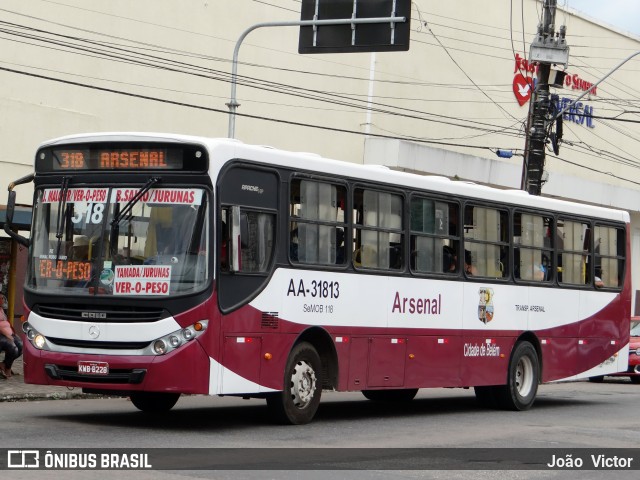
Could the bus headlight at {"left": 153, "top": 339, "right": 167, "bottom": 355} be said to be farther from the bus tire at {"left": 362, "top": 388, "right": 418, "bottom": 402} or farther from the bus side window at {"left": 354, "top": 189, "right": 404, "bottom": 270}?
the bus tire at {"left": 362, "top": 388, "right": 418, "bottom": 402}

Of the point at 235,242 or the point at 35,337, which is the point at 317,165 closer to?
the point at 235,242

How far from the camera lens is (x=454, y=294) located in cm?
1736

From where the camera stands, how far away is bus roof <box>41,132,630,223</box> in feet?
44.0

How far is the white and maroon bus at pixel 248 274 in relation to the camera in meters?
13.1

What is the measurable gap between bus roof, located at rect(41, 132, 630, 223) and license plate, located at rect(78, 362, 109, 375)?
2322 mm

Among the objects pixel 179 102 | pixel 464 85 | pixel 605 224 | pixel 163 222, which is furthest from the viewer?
pixel 464 85

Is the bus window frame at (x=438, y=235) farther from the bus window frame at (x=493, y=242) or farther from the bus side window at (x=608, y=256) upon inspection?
the bus side window at (x=608, y=256)

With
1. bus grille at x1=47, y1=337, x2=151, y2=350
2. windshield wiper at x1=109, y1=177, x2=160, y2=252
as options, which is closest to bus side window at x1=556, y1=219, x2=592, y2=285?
windshield wiper at x1=109, y1=177, x2=160, y2=252

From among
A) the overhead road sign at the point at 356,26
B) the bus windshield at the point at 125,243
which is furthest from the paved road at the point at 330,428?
the overhead road sign at the point at 356,26

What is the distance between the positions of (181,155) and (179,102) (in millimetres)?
18445

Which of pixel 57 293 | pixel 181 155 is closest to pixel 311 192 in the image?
pixel 181 155

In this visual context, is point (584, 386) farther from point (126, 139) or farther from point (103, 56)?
point (126, 139)

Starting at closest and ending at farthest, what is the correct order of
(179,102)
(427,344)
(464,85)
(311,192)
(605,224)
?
(311,192) → (427,344) → (605,224) → (179,102) → (464,85)

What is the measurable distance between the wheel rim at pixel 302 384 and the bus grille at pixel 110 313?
2.11 meters
